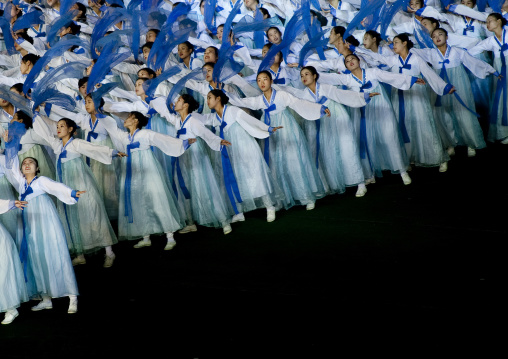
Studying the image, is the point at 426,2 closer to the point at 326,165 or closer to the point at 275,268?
the point at 326,165

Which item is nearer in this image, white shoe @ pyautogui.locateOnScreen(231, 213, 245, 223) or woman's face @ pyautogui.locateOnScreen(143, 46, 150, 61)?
white shoe @ pyautogui.locateOnScreen(231, 213, 245, 223)

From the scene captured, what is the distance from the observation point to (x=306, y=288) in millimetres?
5117

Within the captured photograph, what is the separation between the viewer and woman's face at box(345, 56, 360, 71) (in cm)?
710

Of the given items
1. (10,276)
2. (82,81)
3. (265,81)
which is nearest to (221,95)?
(265,81)

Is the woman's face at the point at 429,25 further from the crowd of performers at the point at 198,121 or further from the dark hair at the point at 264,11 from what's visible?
the dark hair at the point at 264,11

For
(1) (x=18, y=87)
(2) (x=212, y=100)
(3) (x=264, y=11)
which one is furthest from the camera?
(3) (x=264, y=11)

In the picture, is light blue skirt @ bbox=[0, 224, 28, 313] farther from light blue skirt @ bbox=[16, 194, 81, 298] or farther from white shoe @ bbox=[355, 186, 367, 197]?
white shoe @ bbox=[355, 186, 367, 197]

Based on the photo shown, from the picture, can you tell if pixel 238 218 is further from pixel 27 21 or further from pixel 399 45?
pixel 27 21

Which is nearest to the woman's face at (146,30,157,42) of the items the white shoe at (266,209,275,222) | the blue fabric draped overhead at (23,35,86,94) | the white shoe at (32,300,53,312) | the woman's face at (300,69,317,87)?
the blue fabric draped overhead at (23,35,86,94)

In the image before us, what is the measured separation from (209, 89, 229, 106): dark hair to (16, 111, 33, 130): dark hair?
139 cm

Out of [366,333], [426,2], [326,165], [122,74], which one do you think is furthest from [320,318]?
[426,2]

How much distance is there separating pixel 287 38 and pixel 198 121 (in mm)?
1305

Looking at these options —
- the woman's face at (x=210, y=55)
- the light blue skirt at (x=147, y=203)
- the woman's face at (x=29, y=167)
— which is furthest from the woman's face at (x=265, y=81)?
the woman's face at (x=29, y=167)

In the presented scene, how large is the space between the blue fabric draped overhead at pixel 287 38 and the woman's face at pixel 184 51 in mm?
995
